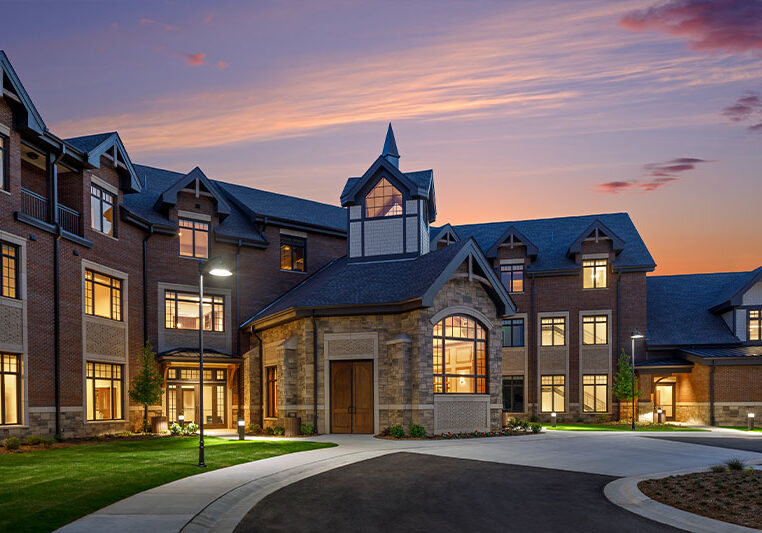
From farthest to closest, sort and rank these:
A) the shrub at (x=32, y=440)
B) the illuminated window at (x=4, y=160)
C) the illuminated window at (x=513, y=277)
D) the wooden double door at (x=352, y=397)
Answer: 1. the illuminated window at (x=513, y=277)
2. the wooden double door at (x=352, y=397)
3. the illuminated window at (x=4, y=160)
4. the shrub at (x=32, y=440)

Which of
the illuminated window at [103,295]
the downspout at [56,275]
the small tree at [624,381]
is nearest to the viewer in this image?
the downspout at [56,275]

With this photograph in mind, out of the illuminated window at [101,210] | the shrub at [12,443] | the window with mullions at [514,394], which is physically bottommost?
the window with mullions at [514,394]

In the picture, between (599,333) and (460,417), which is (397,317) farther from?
(599,333)

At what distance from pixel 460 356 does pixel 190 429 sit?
11581 millimetres

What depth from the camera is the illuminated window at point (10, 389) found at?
21.2 m

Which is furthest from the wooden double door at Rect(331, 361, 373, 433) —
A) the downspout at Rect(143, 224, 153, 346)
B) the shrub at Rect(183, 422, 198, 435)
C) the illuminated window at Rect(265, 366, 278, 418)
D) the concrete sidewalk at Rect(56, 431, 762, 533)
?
the downspout at Rect(143, 224, 153, 346)

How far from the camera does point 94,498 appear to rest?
11695mm

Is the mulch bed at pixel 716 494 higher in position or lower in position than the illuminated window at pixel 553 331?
lower

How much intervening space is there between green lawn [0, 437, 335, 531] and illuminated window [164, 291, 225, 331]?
27.2 feet

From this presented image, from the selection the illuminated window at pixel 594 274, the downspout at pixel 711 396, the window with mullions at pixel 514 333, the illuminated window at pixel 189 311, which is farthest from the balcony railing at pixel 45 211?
the downspout at pixel 711 396

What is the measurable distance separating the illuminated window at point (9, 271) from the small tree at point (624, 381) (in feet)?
96.8

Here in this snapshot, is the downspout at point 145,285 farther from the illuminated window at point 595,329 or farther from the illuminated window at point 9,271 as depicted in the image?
the illuminated window at point 595,329

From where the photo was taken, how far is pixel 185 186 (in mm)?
31312

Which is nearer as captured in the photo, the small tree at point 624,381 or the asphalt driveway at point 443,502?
the asphalt driveway at point 443,502
